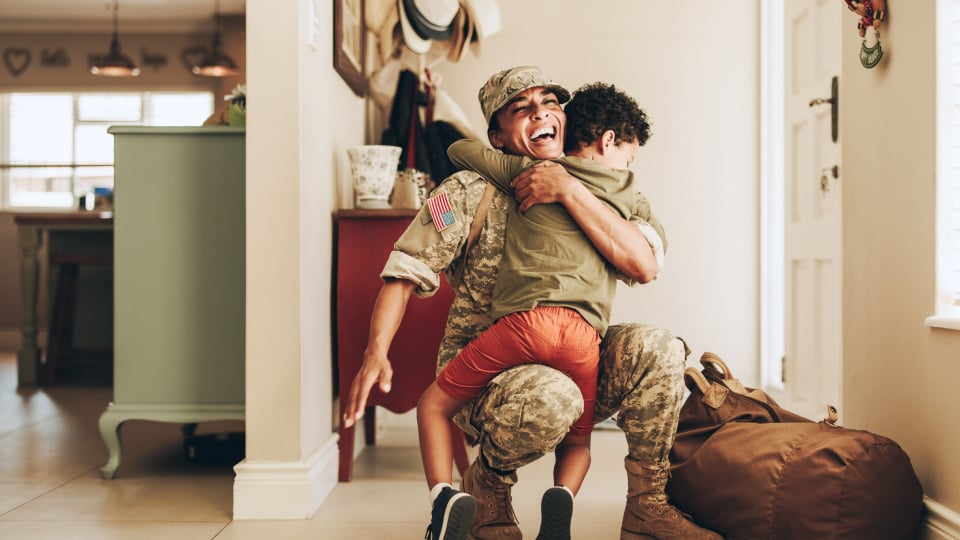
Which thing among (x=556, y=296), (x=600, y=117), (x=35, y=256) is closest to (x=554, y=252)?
(x=556, y=296)

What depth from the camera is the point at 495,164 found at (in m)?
1.83

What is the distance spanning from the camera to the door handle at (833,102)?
114 inches

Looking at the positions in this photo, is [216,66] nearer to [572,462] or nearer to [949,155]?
[572,462]

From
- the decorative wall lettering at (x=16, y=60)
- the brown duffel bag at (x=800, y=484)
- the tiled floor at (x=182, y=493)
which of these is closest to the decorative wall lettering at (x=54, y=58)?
the decorative wall lettering at (x=16, y=60)

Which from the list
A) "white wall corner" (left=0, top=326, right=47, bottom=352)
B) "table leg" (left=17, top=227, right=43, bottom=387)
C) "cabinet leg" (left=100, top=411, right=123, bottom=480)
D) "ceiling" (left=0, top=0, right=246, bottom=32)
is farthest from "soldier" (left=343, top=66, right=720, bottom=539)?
"white wall corner" (left=0, top=326, right=47, bottom=352)

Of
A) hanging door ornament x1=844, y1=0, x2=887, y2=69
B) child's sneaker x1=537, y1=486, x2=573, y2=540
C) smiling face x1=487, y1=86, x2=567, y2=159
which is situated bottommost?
child's sneaker x1=537, y1=486, x2=573, y2=540

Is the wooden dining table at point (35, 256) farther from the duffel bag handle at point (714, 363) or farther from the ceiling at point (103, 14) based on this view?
the duffel bag handle at point (714, 363)

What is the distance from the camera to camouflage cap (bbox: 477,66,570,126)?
1.81 metres

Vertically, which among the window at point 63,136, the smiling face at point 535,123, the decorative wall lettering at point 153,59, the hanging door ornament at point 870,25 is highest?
the decorative wall lettering at point 153,59

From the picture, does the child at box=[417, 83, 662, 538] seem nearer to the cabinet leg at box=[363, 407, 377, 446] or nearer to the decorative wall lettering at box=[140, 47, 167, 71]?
the cabinet leg at box=[363, 407, 377, 446]

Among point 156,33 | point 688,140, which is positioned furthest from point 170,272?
point 156,33

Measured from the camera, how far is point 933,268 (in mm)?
1792

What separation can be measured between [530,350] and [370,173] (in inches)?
46.4

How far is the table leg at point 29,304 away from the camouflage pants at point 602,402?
13.0ft
